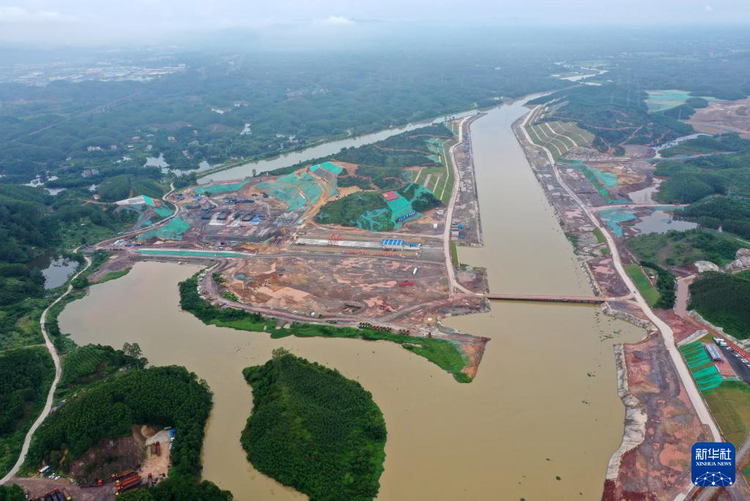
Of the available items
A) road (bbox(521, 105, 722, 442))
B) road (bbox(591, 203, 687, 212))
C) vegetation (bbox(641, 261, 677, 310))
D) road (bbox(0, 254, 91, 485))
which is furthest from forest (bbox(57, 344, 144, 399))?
road (bbox(591, 203, 687, 212))

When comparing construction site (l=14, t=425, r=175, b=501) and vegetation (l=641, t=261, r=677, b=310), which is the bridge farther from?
construction site (l=14, t=425, r=175, b=501)

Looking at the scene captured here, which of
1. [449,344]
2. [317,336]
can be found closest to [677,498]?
[449,344]

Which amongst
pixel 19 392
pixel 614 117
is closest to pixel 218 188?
pixel 19 392

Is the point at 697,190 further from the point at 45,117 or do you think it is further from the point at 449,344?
the point at 45,117

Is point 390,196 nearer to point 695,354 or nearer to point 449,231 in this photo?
point 449,231

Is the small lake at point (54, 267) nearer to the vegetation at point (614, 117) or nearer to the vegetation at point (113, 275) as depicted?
the vegetation at point (113, 275)

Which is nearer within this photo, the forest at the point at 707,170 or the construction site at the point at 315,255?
the construction site at the point at 315,255

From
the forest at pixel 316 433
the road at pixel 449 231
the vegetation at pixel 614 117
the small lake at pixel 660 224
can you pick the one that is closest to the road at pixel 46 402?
the forest at pixel 316 433
